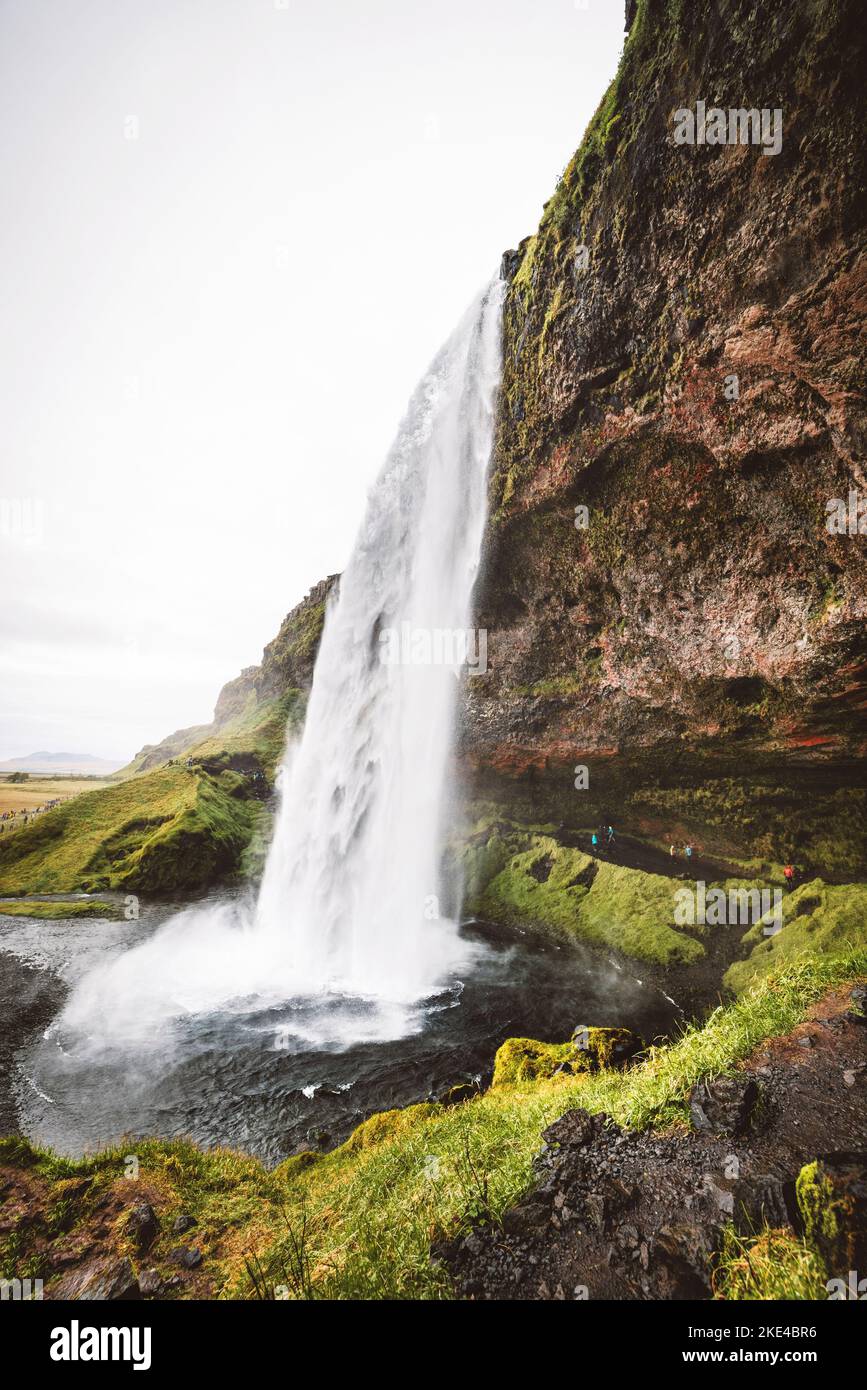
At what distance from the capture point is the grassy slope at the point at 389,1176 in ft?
15.3

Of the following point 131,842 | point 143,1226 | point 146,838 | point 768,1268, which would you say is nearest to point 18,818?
point 131,842

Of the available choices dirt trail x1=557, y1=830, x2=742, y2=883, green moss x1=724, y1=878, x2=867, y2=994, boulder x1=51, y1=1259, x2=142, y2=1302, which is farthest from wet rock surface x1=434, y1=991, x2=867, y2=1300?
dirt trail x1=557, y1=830, x2=742, y2=883

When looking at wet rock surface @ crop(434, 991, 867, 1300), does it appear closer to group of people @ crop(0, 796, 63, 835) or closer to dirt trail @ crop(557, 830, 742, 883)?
dirt trail @ crop(557, 830, 742, 883)

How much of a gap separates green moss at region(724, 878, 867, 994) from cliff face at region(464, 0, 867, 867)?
2847 millimetres

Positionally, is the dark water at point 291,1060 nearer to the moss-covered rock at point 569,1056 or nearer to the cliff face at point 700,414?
the moss-covered rock at point 569,1056

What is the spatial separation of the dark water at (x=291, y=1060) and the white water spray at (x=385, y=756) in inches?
94.2

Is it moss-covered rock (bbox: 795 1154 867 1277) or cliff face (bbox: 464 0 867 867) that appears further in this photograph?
cliff face (bbox: 464 0 867 867)

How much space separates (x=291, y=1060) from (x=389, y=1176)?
6.23 meters

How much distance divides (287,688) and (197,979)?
120ft

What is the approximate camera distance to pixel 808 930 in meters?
14.0

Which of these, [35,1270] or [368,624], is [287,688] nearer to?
[368,624]

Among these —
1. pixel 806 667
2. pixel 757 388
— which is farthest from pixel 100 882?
pixel 757 388

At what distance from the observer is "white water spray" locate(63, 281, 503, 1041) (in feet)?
60.5

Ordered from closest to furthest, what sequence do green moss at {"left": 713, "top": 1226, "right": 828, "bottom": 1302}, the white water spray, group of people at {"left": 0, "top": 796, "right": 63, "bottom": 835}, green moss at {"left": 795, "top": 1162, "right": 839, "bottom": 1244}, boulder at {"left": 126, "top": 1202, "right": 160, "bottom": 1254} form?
green moss at {"left": 713, "top": 1226, "right": 828, "bottom": 1302} < green moss at {"left": 795, "top": 1162, "right": 839, "bottom": 1244} < boulder at {"left": 126, "top": 1202, "right": 160, "bottom": 1254} < the white water spray < group of people at {"left": 0, "top": 796, "right": 63, "bottom": 835}
